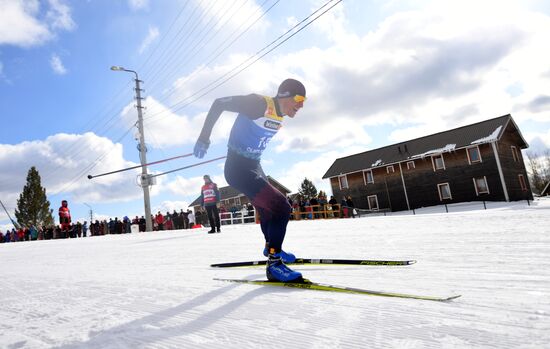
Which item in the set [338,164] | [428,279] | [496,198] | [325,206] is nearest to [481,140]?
[496,198]

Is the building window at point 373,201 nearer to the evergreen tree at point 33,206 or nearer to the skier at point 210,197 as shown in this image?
the skier at point 210,197

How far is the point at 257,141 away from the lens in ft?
10.2

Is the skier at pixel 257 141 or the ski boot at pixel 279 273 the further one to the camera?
the skier at pixel 257 141

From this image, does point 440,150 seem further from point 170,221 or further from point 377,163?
point 170,221

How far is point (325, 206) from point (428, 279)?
18.6m

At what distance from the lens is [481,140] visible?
29.9 metres

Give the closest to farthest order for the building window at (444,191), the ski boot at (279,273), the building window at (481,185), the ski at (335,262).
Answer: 1. the ski boot at (279,273)
2. the ski at (335,262)
3. the building window at (481,185)
4. the building window at (444,191)

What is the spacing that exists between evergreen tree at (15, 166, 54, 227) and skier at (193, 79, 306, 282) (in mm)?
60206

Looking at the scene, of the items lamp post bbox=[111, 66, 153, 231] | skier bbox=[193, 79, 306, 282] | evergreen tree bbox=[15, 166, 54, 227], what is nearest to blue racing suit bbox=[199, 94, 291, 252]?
skier bbox=[193, 79, 306, 282]

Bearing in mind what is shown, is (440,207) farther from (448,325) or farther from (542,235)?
(448,325)

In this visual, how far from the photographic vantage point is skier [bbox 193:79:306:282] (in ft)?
9.29

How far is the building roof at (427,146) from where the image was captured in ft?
101

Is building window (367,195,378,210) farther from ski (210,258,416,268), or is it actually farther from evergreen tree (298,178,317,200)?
ski (210,258,416,268)

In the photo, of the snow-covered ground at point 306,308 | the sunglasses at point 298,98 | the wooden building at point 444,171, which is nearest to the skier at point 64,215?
the snow-covered ground at point 306,308
